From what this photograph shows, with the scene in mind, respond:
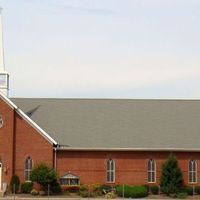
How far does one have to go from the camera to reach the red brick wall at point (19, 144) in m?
59.8

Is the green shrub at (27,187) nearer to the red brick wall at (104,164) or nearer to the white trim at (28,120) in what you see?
the red brick wall at (104,164)

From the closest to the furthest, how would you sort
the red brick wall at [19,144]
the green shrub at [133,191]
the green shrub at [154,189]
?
the green shrub at [133,191] < the green shrub at [154,189] < the red brick wall at [19,144]

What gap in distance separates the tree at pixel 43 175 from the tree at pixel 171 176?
8.87m

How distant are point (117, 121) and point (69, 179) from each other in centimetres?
676

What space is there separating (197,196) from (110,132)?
9.05 m

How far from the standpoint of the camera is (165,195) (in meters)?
58.8

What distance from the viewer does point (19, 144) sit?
60.3m

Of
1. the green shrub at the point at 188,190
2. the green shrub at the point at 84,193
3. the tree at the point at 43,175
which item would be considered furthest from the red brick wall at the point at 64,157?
the green shrub at the point at 84,193

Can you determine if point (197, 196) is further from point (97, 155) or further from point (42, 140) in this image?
point (42, 140)

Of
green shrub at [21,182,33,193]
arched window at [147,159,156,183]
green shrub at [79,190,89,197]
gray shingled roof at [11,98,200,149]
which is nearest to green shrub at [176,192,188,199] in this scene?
arched window at [147,159,156,183]

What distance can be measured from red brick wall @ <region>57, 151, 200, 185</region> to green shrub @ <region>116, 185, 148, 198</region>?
253 cm

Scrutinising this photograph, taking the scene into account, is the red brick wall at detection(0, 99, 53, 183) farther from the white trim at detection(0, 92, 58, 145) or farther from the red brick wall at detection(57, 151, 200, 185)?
the red brick wall at detection(57, 151, 200, 185)

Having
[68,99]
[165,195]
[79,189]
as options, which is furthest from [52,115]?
[165,195]

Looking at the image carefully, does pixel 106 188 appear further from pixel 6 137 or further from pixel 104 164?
pixel 6 137
